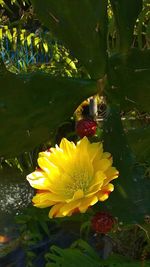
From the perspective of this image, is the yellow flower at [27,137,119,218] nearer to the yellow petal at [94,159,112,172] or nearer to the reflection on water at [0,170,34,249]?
the yellow petal at [94,159,112,172]

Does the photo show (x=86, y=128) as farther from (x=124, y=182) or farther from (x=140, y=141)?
(x=140, y=141)

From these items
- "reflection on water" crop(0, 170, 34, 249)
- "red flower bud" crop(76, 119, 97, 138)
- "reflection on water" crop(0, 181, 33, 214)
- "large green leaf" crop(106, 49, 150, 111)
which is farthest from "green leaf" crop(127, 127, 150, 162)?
"reflection on water" crop(0, 181, 33, 214)

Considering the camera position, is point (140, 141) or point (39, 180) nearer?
point (39, 180)

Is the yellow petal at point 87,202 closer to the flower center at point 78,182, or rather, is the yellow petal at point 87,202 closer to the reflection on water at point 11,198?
the flower center at point 78,182

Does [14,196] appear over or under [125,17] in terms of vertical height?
under

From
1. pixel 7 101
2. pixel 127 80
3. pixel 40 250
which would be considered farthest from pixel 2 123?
pixel 40 250

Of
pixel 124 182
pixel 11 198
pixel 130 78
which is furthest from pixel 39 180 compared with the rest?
pixel 11 198

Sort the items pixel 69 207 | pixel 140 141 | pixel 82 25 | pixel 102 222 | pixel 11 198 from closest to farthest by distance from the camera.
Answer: pixel 69 207 < pixel 102 222 < pixel 82 25 < pixel 140 141 < pixel 11 198

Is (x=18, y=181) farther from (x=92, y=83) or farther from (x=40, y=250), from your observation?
(x=92, y=83)
